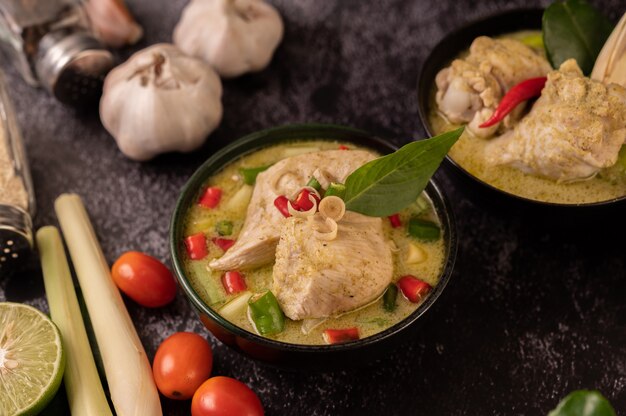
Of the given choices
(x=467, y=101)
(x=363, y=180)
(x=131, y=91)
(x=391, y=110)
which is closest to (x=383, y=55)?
(x=391, y=110)

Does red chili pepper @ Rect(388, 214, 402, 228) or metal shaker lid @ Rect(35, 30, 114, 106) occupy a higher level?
red chili pepper @ Rect(388, 214, 402, 228)

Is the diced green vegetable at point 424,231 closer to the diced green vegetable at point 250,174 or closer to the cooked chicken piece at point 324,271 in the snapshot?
the cooked chicken piece at point 324,271

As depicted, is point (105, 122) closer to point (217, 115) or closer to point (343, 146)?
point (217, 115)

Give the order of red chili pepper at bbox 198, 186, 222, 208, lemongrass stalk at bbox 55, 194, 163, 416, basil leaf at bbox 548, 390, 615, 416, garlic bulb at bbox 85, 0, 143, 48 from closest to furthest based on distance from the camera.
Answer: basil leaf at bbox 548, 390, 615, 416 → lemongrass stalk at bbox 55, 194, 163, 416 → red chili pepper at bbox 198, 186, 222, 208 → garlic bulb at bbox 85, 0, 143, 48

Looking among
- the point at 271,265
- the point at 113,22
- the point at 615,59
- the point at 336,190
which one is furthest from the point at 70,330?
the point at 615,59

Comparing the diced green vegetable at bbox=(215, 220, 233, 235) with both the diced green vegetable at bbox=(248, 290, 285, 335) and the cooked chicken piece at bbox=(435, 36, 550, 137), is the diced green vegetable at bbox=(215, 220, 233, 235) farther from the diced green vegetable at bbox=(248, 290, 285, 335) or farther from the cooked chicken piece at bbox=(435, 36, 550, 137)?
the cooked chicken piece at bbox=(435, 36, 550, 137)


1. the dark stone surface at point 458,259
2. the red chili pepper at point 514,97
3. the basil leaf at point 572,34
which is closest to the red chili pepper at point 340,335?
the dark stone surface at point 458,259

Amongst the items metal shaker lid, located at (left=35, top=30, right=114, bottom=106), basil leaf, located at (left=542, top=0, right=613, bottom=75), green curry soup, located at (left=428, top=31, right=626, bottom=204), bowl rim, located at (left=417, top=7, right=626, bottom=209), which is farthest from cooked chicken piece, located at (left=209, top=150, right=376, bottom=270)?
metal shaker lid, located at (left=35, top=30, right=114, bottom=106)
